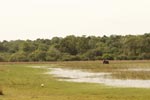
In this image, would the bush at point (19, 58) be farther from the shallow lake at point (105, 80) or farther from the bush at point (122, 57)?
the shallow lake at point (105, 80)

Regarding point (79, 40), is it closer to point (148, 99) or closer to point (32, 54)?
point (32, 54)

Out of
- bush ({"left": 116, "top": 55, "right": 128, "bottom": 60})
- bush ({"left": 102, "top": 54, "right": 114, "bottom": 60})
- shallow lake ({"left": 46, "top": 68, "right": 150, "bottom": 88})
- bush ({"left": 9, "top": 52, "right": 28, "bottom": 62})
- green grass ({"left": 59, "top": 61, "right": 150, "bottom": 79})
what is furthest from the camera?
bush ({"left": 9, "top": 52, "right": 28, "bottom": 62})

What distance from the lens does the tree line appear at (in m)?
119

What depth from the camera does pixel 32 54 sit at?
125 m

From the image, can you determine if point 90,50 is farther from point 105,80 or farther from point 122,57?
point 105,80

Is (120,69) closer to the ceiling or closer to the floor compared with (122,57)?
closer to the floor

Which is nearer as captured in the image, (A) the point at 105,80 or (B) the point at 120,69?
(A) the point at 105,80

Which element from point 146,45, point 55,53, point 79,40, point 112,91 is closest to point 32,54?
point 55,53

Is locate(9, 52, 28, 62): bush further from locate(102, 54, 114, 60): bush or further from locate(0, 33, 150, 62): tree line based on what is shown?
locate(102, 54, 114, 60): bush

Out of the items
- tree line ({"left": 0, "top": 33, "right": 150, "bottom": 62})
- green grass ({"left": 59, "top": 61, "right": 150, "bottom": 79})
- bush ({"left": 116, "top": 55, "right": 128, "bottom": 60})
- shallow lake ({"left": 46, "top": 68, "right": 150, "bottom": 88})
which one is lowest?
shallow lake ({"left": 46, "top": 68, "right": 150, "bottom": 88})

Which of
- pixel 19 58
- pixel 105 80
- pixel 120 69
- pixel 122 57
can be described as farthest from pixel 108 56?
pixel 105 80

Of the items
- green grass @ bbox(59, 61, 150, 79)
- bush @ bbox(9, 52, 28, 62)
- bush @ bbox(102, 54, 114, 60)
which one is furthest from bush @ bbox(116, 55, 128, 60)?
green grass @ bbox(59, 61, 150, 79)

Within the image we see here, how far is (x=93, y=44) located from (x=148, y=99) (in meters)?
114

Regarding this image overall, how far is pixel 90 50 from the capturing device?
125875 mm
